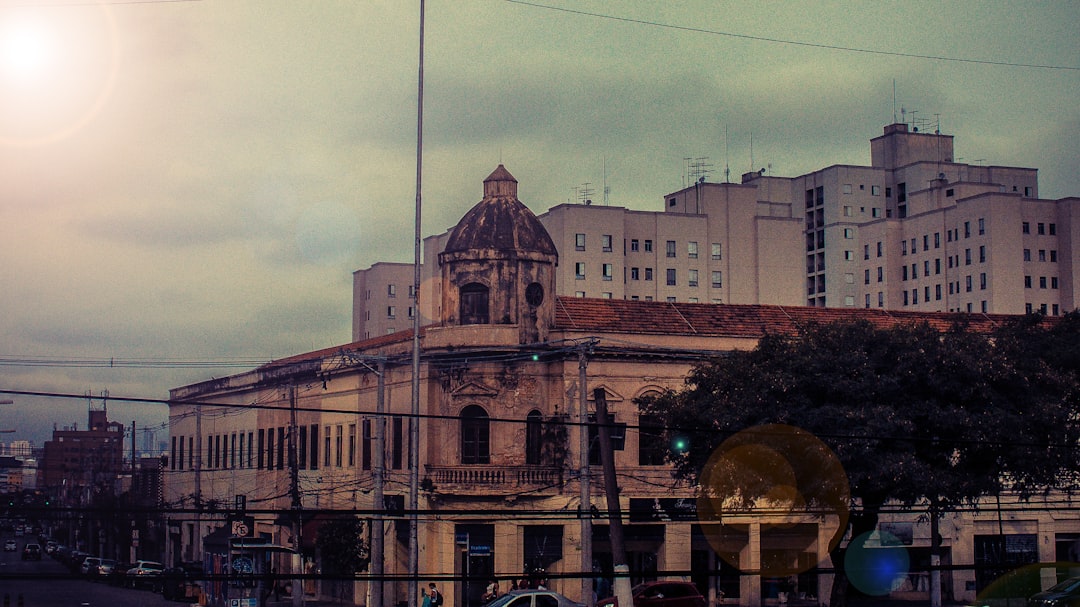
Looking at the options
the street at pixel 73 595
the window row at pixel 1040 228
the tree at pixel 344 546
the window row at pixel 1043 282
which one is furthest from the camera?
the window row at pixel 1043 282

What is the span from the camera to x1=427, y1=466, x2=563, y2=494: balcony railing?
47.0 metres

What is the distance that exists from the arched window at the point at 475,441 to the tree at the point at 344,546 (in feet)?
22.3

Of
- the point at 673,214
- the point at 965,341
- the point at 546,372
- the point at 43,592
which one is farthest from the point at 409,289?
the point at 965,341

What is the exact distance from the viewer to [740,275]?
126 m

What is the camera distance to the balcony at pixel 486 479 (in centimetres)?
4703

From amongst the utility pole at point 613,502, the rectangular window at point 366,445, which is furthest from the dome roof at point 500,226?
the utility pole at point 613,502

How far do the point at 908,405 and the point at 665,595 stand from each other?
391 inches

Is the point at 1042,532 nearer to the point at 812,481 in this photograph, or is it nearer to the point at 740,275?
the point at 812,481

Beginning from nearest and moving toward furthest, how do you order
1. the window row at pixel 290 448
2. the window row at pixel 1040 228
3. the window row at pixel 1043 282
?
the window row at pixel 290 448
the window row at pixel 1040 228
the window row at pixel 1043 282

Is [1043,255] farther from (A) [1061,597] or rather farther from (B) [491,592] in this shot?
(B) [491,592]

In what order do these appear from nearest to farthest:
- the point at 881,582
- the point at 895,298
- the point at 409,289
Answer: the point at 881,582
the point at 895,298
the point at 409,289

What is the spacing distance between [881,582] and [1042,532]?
771 centimetres

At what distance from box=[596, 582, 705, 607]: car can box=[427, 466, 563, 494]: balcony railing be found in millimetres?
7450

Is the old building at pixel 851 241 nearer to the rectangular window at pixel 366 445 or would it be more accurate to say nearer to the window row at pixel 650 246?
the window row at pixel 650 246
